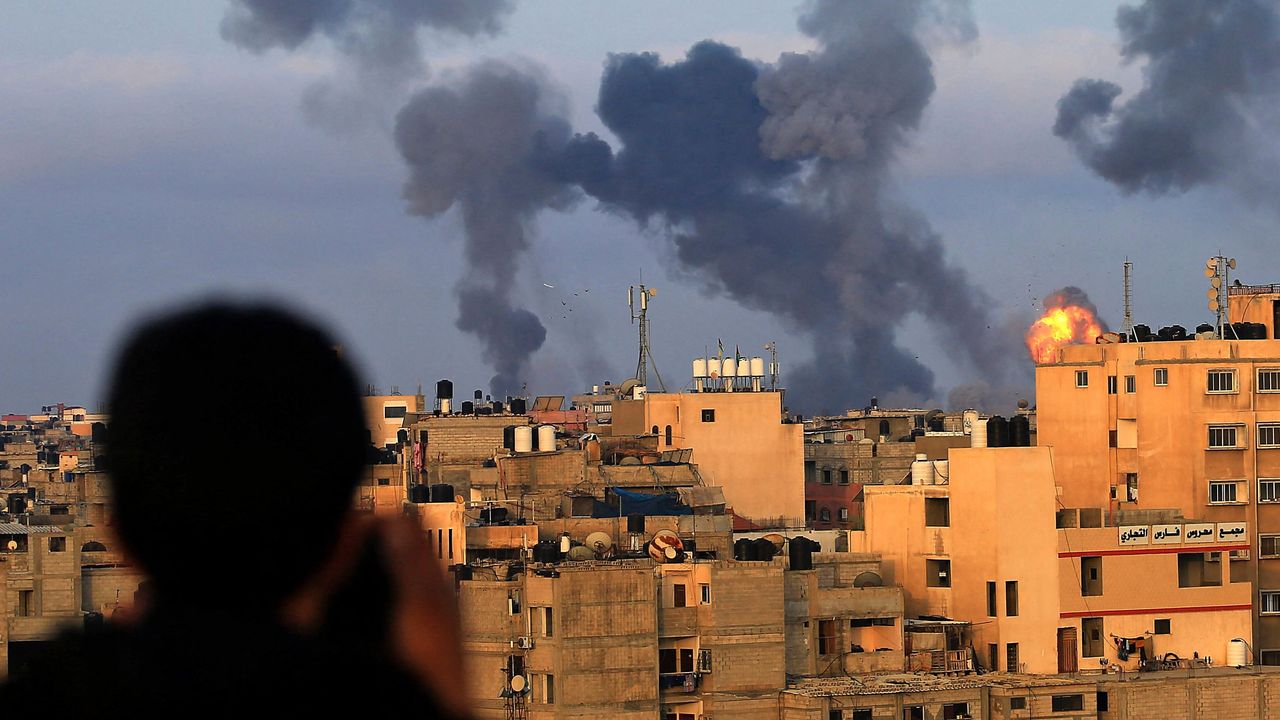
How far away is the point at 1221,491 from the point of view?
169 feet

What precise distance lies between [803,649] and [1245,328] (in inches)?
782

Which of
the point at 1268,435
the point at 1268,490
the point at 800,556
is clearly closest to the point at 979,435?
the point at 800,556

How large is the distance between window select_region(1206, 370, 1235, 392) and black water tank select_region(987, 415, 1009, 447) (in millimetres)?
9839

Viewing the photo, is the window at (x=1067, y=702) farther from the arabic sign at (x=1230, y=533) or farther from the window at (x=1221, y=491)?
the window at (x=1221, y=491)

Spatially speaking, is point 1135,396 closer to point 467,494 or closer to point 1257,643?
point 1257,643

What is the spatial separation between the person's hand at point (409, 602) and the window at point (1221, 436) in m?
50.4

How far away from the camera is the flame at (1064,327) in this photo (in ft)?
212

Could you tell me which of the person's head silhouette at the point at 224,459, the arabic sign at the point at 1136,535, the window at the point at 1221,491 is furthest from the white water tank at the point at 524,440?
the person's head silhouette at the point at 224,459

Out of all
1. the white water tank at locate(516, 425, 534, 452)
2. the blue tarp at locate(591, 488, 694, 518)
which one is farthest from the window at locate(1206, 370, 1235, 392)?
the white water tank at locate(516, 425, 534, 452)

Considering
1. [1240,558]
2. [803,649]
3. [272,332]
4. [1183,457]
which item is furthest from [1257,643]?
[272,332]

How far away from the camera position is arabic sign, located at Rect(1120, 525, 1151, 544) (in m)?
42.2

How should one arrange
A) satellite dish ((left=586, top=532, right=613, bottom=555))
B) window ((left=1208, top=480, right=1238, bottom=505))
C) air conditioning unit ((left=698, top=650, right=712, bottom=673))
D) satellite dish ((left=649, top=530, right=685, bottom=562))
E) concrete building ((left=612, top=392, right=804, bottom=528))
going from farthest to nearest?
concrete building ((left=612, top=392, right=804, bottom=528))
window ((left=1208, top=480, right=1238, bottom=505))
satellite dish ((left=586, top=532, right=613, bottom=555))
satellite dish ((left=649, top=530, right=685, bottom=562))
air conditioning unit ((left=698, top=650, right=712, bottom=673))

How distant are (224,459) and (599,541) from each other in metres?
40.0

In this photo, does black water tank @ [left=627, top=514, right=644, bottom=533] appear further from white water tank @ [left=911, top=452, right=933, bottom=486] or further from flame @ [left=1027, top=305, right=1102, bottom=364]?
flame @ [left=1027, top=305, right=1102, bottom=364]
